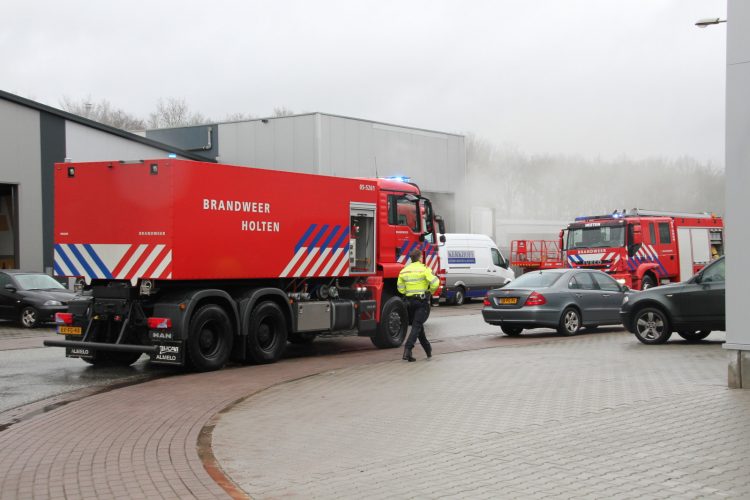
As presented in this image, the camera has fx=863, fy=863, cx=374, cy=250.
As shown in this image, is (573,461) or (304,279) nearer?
(573,461)

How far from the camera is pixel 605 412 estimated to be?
29.0ft

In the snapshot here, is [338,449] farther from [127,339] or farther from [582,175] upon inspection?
[582,175]

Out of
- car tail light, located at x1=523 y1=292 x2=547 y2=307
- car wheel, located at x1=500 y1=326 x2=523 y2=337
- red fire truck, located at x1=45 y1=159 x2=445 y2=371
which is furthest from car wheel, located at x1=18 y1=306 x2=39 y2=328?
car tail light, located at x1=523 y1=292 x2=547 y2=307

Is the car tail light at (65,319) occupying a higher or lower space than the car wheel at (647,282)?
higher

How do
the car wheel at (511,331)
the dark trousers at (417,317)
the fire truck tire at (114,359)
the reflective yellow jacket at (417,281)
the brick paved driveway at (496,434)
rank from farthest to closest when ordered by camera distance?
the car wheel at (511,331)
the reflective yellow jacket at (417,281)
the dark trousers at (417,317)
the fire truck tire at (114,359)
the brick paved driveway at (496,434)

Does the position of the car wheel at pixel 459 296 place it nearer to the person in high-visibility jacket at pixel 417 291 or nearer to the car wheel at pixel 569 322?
the car wheel at pixel 569 322

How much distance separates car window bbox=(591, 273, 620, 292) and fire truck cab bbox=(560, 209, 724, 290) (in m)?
7.74


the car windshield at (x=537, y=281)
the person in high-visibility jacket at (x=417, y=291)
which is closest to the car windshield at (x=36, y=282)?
the car windshield at (x=537, y=281)

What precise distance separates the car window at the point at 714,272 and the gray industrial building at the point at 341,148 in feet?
58.6

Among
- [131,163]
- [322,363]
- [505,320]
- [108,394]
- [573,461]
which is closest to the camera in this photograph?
[573,461]

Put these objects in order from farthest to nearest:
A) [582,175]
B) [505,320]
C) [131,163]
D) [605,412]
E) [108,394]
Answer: [582,175] → [505,320] → [131,163] → [108,394] → [605,412]

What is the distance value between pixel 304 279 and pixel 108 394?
194 inches

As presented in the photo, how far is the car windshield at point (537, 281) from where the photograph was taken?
18.6m

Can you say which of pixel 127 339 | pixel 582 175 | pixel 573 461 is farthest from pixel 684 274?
pixel 573 461
